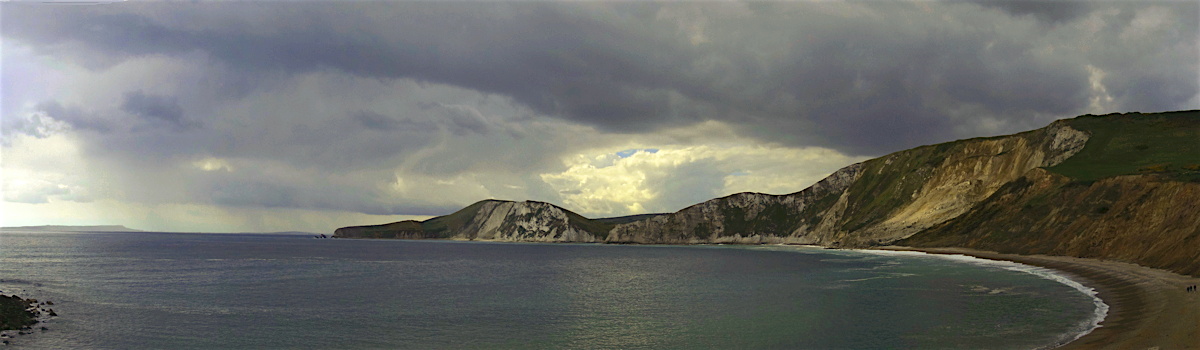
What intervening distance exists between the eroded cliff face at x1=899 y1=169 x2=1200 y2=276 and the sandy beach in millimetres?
→ 4164

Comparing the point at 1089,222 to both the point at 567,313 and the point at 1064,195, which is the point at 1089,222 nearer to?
the point at 1064,195

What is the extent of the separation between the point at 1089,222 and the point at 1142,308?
7147 cm

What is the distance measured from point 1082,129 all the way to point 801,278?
12771 centimetres

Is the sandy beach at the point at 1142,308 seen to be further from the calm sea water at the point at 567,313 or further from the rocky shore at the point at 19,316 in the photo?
the rocky shore at the point at 19,316

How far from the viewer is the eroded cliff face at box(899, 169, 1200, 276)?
68.6m

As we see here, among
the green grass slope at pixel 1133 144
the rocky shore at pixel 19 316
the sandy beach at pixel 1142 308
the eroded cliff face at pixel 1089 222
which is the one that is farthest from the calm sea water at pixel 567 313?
the green grass slope at pixel 1133 144

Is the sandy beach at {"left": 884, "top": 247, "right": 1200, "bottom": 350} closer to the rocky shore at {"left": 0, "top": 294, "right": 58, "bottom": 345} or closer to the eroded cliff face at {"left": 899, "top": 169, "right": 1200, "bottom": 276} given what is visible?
the eroded cliff face at {"left": 899, "top": 169, "right": 1200, "bottom": 276}

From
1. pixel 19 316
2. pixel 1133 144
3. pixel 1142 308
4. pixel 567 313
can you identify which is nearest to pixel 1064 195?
pixel 1133 144

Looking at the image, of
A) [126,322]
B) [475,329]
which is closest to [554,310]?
[475,329]

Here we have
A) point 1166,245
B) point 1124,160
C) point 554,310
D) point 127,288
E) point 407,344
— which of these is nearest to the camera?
point 407,344

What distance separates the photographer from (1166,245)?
67438 mm

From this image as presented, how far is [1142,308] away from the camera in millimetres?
38562

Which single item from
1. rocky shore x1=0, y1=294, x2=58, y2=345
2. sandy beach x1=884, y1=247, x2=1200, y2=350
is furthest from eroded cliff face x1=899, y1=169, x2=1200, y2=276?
rocky shore x1=0, y1=294, x2=58, y2=345

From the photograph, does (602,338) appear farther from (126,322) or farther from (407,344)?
(126,322)
